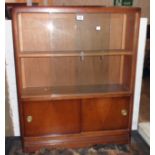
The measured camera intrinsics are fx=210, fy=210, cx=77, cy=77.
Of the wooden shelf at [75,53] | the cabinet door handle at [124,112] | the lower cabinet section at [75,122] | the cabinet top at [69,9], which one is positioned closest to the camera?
the cabinet top at [69,9]

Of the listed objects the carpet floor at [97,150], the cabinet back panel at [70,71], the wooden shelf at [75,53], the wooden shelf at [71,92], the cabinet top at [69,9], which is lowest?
the carpet floor at [97,150]

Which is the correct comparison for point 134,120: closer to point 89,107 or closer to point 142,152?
point 142,152

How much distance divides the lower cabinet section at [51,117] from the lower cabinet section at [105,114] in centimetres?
9

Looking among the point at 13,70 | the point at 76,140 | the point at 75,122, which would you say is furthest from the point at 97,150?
the point at 13,70

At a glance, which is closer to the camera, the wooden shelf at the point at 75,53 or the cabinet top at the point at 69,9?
the cabinet top at the point at 69,9

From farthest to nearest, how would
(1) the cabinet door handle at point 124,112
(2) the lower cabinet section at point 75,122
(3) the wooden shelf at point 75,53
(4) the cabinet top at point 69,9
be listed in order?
(1) the cabinet door handle at point 124,112 → (2) the lower cabinet section at point 75,122 → (3) the wooden shelf at point 75,53 → (4) the cabinet top at point 69,9

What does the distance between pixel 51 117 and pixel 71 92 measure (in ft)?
1.00

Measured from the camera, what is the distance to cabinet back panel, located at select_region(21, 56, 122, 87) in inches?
81.8

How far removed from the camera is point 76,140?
2.06 meters

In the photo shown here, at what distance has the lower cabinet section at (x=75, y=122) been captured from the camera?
6.45 ft

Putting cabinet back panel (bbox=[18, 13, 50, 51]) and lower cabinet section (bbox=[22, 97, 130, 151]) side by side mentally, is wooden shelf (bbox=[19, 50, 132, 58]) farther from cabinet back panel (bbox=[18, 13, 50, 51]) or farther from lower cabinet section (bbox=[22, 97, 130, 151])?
lower cabinet section (bbox=[22, 97, 130, 151])

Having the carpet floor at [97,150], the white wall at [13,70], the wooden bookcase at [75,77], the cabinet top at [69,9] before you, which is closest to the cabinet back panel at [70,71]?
the wooden bookcase at [75,77]

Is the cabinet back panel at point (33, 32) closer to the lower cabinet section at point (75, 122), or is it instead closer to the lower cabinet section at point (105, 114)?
the lower cabinet section at point (75, 122)

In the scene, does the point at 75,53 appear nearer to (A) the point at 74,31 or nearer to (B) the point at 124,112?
(A) the point at 74,31
